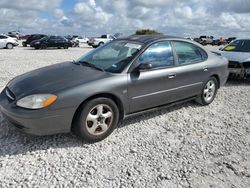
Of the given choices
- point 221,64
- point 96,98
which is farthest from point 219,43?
point 96,98

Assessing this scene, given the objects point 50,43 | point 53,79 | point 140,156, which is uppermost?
point 50,43

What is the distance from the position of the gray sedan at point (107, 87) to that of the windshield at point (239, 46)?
3839mm

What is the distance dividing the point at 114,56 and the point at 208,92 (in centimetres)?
238

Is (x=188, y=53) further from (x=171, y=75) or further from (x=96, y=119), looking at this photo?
(x=96, y=119)

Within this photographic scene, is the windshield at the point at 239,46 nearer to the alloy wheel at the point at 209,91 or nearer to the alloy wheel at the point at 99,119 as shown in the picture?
the alloy wheel at the point at 209,91

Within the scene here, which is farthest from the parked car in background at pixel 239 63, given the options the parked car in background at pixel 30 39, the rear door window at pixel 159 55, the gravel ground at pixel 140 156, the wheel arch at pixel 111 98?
the parked car in background at pixel 30 39

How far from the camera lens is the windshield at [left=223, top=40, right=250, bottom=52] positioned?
7887 mm

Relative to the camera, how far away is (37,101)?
2932 millimetres

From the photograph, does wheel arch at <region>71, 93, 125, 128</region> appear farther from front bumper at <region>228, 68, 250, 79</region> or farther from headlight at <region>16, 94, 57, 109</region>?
front bumper at <region>228, 68, 250, 79</region>

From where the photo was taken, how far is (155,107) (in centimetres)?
402

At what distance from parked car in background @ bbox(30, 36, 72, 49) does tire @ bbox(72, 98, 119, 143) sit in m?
22.0

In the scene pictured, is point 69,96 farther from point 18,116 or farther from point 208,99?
point 208,99

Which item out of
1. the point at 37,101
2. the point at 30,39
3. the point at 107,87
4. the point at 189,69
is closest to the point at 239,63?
the point at 189,69

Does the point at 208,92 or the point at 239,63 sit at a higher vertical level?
the point at 239,63
